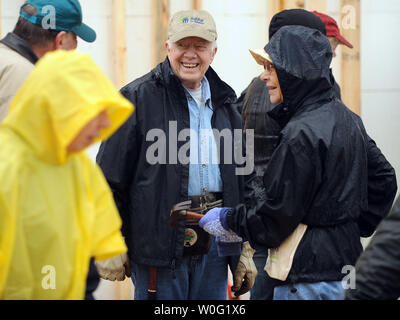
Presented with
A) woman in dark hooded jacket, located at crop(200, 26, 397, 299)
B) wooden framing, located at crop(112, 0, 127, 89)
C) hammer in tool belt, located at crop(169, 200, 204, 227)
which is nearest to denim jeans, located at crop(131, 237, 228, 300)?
hammer in tool belt, located at crop(169, 200, 204, 227)

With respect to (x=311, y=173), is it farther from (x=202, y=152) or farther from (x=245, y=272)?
(x=245, y=272)

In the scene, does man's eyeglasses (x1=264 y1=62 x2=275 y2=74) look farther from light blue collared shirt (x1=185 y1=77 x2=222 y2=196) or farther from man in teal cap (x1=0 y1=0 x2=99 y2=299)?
man in teal cap (x1=0 y1=0 x2=99 y2=299)

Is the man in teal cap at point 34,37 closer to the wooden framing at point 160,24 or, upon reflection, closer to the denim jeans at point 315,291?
the denim jeans at point 315,291

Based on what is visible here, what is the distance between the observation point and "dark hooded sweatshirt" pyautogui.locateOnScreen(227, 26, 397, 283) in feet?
9.91

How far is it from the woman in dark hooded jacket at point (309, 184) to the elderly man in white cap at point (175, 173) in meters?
0.35

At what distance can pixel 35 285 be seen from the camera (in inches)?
83.8

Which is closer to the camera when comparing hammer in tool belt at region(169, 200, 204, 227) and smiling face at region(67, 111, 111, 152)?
smiling face at region(67, 111, 111, 152)

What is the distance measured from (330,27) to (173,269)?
87.5 inches

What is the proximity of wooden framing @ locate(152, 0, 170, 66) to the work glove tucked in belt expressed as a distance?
2.28m

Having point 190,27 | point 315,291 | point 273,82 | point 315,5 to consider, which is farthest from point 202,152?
point 315,5

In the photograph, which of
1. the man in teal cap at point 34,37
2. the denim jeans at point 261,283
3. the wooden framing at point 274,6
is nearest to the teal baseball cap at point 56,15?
the man in teal cap at point 34,37

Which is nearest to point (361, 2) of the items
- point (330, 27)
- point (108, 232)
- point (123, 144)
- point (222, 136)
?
point (330, 27)

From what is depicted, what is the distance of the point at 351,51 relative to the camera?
19.2ft

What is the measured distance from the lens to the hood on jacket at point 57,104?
6.59 ft
